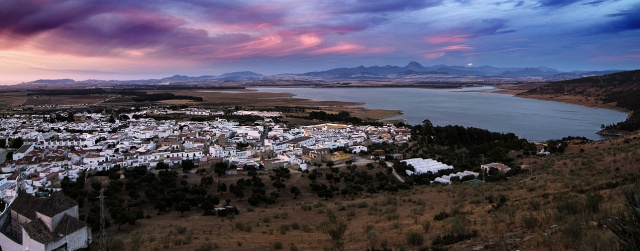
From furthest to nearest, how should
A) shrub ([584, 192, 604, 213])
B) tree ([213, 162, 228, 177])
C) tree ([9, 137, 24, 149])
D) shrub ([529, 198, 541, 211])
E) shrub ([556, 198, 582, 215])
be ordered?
tree ([9, 137, 24, 149])
tree ([213, 162, 228, 177])
shrub ([529, 198, 541, 211])
shrub ([556, 198, 582, 215])
shrub ([584, 192, 604, 213])

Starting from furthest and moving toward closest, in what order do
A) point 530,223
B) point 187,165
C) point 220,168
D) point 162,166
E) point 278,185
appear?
point 162,166
point 187,165
point 220,168
point 278,185
point 530,223

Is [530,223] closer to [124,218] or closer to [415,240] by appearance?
[415,240]

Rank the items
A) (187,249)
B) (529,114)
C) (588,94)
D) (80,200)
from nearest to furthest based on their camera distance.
Answer: (187,249)
(80,200)
(529,114)
(588,94)

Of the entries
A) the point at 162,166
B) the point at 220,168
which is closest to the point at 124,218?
the point at 220,168

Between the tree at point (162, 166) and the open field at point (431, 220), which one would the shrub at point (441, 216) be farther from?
the tree at point (162, 166)

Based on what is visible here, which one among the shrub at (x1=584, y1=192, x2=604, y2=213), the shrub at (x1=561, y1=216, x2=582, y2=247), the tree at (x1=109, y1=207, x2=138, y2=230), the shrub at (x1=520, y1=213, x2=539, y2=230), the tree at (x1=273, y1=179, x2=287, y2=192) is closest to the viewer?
the shrub at (x1=561, y1=216, x2=582, y2=247)

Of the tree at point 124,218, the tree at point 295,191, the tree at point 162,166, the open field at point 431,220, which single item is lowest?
the tree at point 295,191

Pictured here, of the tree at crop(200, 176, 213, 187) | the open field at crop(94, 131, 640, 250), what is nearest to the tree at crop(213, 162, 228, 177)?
the tree at crop(200, 176, 213, 187)

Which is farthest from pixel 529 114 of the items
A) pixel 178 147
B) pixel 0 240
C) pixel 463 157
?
pixel 0 240

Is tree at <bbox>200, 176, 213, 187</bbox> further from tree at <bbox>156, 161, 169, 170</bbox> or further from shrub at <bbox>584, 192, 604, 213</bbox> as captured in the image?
shrub at <bbox>584, 192, 604, 213</bbox>

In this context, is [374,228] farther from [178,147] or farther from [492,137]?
[492,137]

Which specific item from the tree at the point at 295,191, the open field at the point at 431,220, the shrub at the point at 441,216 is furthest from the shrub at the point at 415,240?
the tree at the point at 295,191
